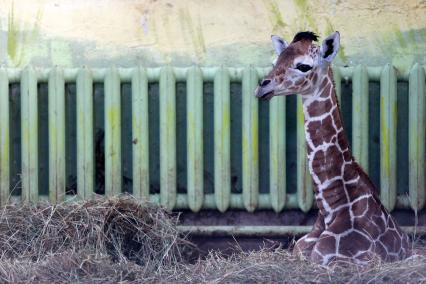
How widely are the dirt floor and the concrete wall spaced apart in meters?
0.77

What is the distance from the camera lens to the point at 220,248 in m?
4.69

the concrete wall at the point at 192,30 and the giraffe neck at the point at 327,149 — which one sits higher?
the concrete wall at the point at 192,30

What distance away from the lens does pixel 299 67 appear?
4.05 metres

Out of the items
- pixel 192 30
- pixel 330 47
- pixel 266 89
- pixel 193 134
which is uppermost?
pixel 192 30

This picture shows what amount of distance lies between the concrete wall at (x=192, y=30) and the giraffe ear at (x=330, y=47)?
705mm

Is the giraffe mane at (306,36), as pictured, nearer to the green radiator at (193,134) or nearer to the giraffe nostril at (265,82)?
the giraffe nostril at (265,82)

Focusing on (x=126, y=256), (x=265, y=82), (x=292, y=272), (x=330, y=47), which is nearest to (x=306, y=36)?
(x=330, y=47)

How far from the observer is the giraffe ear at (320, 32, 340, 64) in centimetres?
406

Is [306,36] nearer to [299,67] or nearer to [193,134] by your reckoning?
[299,67]

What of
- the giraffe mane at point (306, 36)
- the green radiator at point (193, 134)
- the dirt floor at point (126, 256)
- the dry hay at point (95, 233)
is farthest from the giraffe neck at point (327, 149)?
the dry hay at point (95, 233)

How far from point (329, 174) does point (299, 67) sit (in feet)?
1.41

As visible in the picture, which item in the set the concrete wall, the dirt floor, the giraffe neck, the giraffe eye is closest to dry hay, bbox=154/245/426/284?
the dirt floor

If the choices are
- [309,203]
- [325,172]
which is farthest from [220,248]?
[325,172]

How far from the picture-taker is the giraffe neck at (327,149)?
13.2 feet
